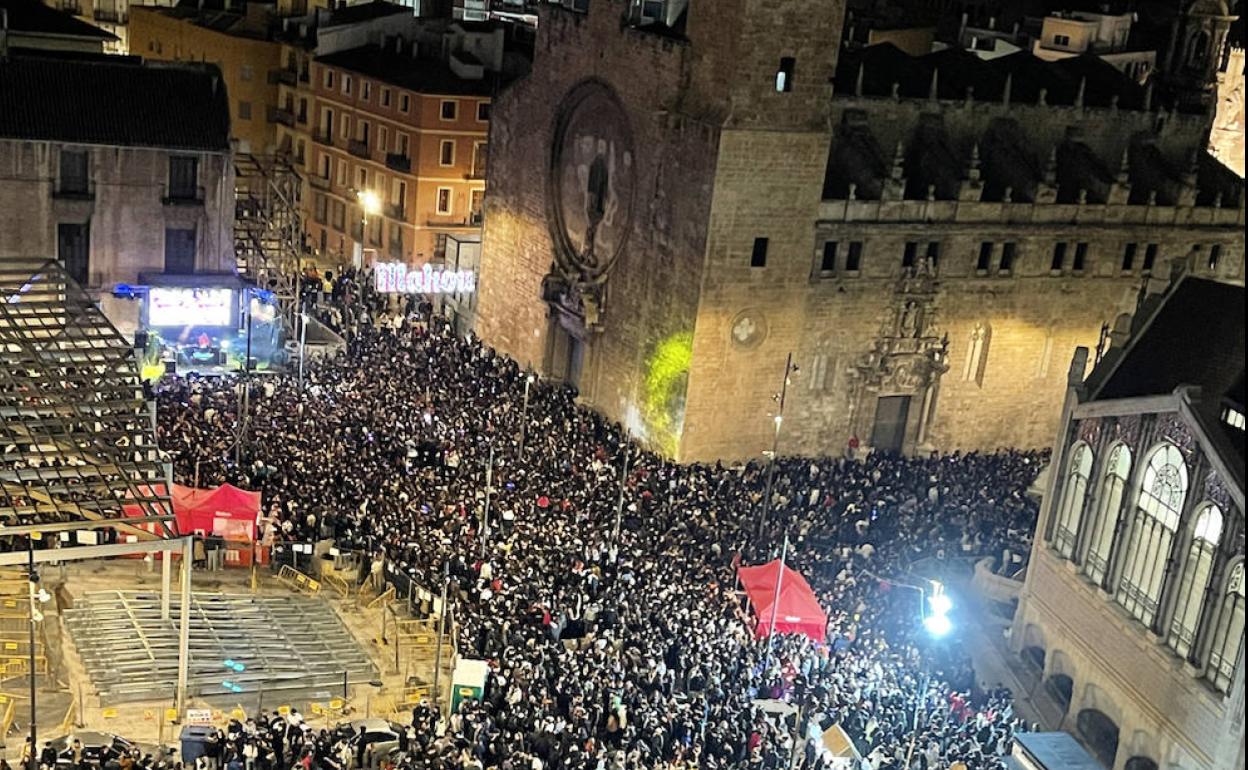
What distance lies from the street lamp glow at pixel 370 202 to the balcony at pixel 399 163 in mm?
1999

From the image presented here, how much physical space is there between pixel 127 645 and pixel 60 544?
2431 mm

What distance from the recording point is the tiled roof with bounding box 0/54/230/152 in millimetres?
48375

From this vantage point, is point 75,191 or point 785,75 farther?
point 75,191

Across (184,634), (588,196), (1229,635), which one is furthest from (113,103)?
(1229,635)

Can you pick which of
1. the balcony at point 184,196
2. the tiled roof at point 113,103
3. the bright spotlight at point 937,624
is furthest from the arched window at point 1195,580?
the balcony at point 184,196

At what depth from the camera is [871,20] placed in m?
81.1

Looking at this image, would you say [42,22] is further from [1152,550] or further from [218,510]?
[1152,550]

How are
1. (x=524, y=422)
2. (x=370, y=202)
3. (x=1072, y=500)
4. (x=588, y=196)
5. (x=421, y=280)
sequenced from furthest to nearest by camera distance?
(x=370, y=202)
(x=421, y=280)
(x=588, y=196)
(x=524, y=422)
(x=1072, y=500)

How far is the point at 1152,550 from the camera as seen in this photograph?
31.6 metres

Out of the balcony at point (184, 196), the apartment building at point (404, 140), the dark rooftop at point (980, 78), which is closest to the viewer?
the balcony at point (184, 196)

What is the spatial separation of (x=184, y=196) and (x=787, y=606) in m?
27.0

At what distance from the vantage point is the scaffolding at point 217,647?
99.7ft

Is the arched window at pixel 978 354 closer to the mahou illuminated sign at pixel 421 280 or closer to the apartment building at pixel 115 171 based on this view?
the mahou illuminated sign at pixel 421 280

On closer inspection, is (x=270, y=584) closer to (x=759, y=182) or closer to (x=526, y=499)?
(x=526, y=499)
